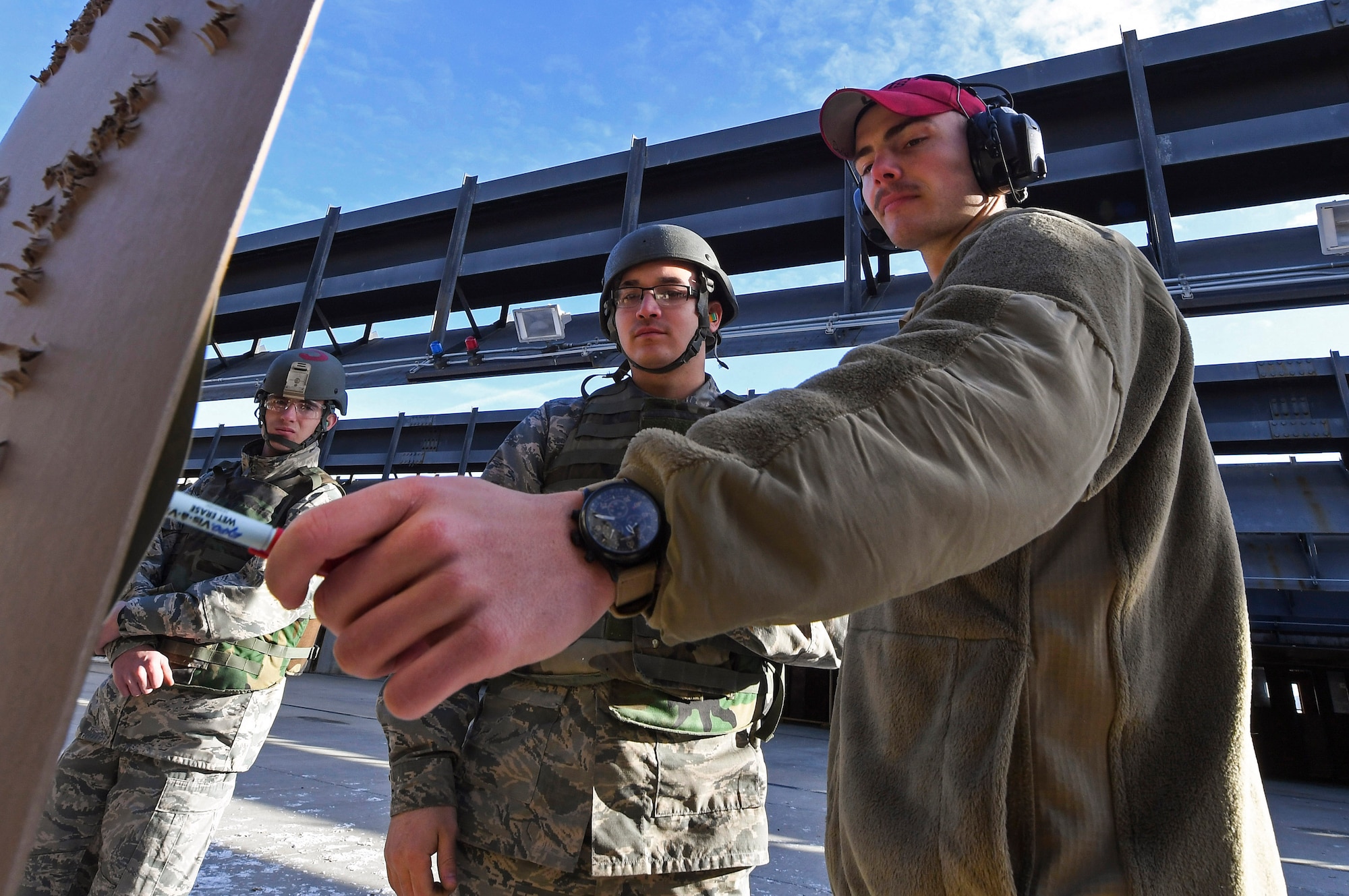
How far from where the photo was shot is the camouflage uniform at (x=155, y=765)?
201 centimetres

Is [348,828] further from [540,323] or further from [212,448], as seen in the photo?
[212,448]

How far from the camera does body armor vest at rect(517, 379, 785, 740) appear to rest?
1.53 m

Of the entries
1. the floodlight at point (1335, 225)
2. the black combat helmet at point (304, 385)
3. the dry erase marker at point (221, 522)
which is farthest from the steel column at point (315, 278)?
the floodlight at point (1335, 225)

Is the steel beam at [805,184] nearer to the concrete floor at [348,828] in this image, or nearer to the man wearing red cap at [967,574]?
the concrete floor at [348,828]

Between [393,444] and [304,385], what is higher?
[393,444]

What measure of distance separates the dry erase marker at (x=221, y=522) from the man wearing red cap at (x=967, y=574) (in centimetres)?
11

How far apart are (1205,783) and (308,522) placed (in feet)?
3.13

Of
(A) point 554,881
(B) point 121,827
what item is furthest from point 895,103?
(B) point 121,827

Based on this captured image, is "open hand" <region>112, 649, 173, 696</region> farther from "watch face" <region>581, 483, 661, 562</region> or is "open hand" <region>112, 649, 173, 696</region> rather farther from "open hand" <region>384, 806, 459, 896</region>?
"watch face" <region>581, 483, 661, 562</region>

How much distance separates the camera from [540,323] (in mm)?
6766

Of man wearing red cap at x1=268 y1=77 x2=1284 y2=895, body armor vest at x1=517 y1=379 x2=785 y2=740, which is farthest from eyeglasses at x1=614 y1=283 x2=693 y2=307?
man wearing red cap at x1=268 y1=77 x2=1284 y2=895

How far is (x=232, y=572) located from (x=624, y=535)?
94.9 inches

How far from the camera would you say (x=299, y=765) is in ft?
15.8

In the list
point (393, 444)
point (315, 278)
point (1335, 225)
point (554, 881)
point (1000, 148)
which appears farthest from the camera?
point (393, 444)
